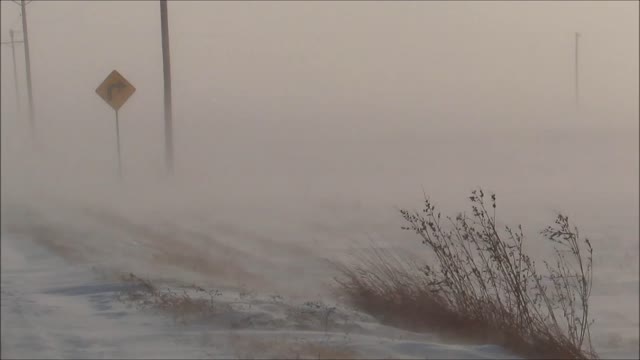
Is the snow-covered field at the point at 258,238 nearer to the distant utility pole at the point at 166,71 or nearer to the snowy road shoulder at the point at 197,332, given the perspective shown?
the snowy road shoulder at the point at 197,332

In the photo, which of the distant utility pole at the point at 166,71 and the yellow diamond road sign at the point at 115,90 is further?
the distant utility pole at the point at 166,71

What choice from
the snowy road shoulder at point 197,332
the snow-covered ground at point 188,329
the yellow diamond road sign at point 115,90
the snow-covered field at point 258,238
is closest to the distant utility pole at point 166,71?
the snow-covered field at point 258,238

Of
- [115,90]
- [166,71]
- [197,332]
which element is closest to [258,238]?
[115,90]

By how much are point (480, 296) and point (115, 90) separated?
54.0 feet

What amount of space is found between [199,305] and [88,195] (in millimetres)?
18289

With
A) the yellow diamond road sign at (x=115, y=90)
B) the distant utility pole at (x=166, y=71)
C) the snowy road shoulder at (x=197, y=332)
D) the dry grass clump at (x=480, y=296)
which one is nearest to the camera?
the snowy road shoulder at (x=197, y=332)

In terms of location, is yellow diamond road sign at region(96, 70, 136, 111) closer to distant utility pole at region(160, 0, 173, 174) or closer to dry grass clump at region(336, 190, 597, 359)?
distant utility pole at region(160, 0, 173, 174)

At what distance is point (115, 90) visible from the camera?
24.7 metres

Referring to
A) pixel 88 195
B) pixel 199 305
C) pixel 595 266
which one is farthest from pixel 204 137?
pixel 199 305

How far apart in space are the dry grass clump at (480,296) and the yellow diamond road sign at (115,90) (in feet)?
48.4

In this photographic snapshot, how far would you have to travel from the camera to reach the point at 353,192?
1073 inches

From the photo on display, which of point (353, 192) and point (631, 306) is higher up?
point (353, 192)

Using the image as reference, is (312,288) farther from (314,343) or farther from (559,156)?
(559,156)

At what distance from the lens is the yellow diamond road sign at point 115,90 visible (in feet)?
80.1
